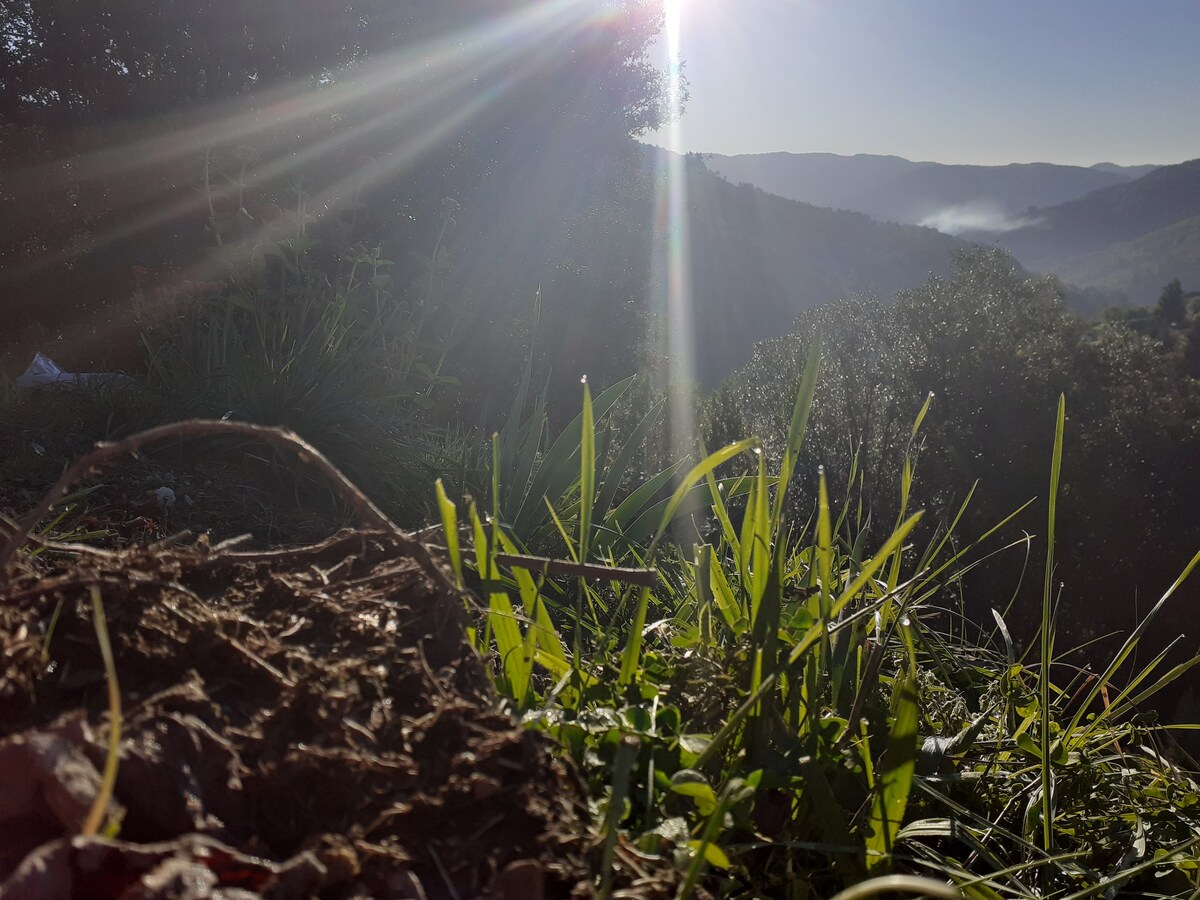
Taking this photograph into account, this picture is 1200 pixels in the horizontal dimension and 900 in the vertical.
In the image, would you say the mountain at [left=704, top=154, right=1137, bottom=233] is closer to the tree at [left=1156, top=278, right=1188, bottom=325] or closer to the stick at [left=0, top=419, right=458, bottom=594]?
the tree at [left=1156, top=278, right=1188, bottom=325]

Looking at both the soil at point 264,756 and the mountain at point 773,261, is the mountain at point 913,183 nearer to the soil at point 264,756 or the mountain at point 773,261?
the mountain at point 773,261

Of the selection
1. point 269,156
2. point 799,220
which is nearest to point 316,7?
point 269,156

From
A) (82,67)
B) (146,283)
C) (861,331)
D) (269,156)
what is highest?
(82,67)

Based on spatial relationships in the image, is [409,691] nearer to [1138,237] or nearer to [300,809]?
[300,809]

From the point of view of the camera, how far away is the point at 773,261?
4797 cm

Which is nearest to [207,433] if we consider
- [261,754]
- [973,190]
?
[261,754]

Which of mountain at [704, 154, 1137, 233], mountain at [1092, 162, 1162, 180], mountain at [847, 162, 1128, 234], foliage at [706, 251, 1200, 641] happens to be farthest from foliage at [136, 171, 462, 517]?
mountain at [1092, 162, 1162, 180]

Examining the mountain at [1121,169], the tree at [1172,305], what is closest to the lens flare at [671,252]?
the tree at [1172,305]

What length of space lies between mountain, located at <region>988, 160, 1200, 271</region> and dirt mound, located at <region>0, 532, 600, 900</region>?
225 ft

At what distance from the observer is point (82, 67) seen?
331 inches

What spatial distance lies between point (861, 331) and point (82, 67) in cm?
1257

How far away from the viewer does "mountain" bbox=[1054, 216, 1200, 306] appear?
2092 inches

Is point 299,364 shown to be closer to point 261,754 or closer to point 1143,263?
point 261,754

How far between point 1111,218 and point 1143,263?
5335mm
